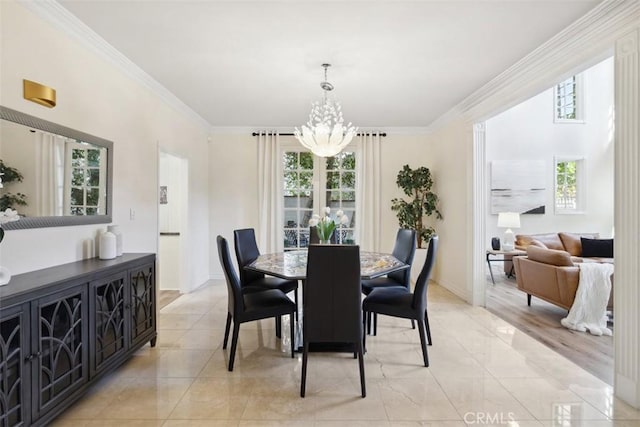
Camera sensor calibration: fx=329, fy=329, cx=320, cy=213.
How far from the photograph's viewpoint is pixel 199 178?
520cm

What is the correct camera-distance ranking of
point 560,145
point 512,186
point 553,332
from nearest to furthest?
point 553,332, point 512,186, point 560,145

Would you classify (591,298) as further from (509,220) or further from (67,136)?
(67,136)

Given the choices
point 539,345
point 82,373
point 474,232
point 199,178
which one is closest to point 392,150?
point 474,232

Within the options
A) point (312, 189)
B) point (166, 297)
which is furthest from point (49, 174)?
point (312, 189)

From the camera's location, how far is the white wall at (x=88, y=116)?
2.01m

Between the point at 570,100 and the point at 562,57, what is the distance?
16.8ft

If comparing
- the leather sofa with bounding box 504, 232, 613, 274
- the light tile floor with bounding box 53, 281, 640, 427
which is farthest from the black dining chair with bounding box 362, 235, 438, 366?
the leather sofa with bounding box 504, 232, 613, 274

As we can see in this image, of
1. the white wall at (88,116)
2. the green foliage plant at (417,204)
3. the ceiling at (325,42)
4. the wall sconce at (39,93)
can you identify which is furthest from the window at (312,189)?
the wall sconce at (39,93)

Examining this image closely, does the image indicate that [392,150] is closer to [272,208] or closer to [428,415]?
[272,208]

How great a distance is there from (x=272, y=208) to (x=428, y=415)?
407cm

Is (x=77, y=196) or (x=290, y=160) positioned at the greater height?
(x=290, y=160)

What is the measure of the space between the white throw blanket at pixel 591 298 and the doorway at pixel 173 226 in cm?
483

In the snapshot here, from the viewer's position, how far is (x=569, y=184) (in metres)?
6.55

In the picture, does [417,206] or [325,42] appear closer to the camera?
[325,42]
